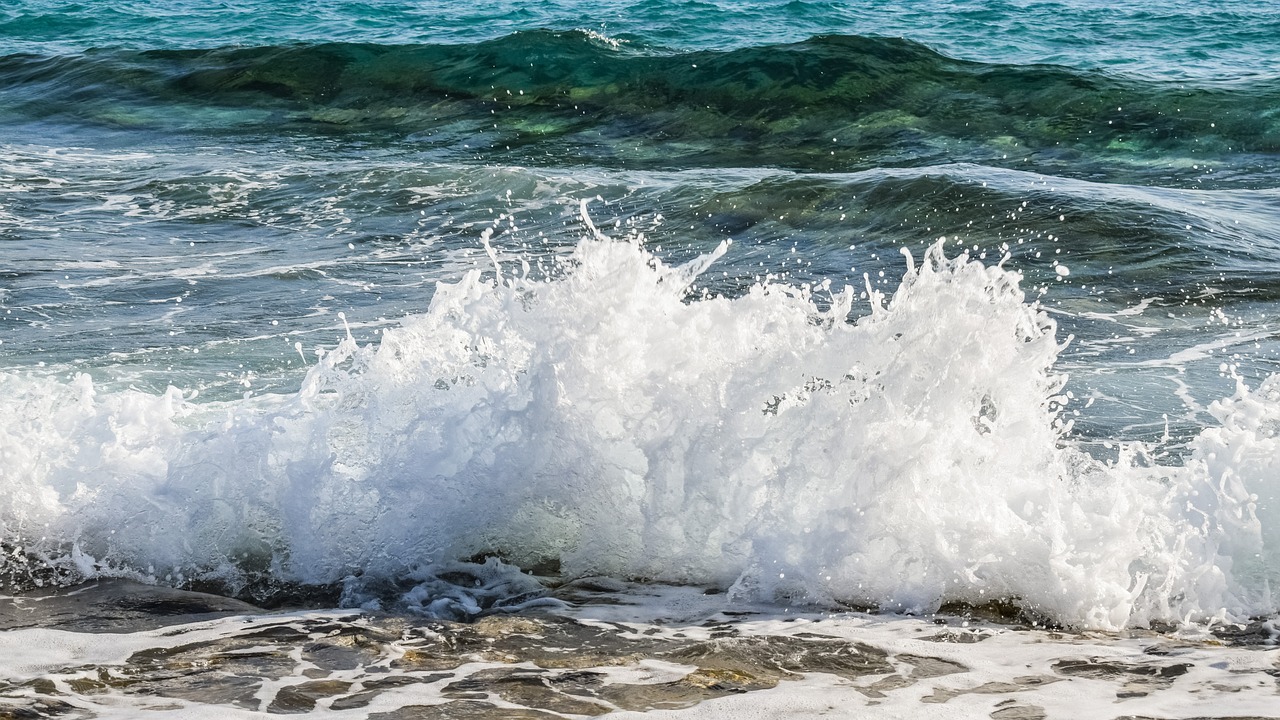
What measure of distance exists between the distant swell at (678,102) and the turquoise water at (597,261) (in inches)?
2.9

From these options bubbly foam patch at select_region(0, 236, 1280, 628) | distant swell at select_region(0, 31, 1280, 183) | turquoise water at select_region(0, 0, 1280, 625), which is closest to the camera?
bubbly foam patch at select_region(0, 236, 1280, 628)

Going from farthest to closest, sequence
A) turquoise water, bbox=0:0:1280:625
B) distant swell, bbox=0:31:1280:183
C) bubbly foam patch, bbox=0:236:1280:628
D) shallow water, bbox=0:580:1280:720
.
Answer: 1. distant swell, bbox=0:31:1280:183
2. turquoise water, bbox=0:0:1280:625
3. bubbly foam patch, bbox=0:236:1280:628
4. shallow water, bbox=0:580:1280:720

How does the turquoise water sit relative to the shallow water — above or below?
above

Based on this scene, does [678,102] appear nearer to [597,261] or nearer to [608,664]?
[597,261]

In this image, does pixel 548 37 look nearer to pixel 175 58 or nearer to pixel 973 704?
pixel 175 58

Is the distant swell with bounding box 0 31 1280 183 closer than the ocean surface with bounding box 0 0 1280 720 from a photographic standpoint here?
No

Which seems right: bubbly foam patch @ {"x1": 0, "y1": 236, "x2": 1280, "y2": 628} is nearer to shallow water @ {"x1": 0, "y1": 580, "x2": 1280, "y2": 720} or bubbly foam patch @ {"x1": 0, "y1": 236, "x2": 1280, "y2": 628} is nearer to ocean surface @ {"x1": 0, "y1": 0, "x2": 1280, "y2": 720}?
ocean surface @ {"x1": 0, "y1": 0, "x2": 1280, "y2": 720}

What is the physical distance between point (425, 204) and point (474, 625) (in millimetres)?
7365

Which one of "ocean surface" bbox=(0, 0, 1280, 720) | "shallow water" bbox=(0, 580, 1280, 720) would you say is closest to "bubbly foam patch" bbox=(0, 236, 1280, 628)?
"ocean surface" bbox=(0, 0, 1280, 720)

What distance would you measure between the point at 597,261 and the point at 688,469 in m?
0.85

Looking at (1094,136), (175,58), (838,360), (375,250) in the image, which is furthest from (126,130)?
(838,360)

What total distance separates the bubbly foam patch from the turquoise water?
0.02 metres

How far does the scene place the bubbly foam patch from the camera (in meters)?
4.28

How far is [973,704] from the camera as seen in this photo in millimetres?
3420
